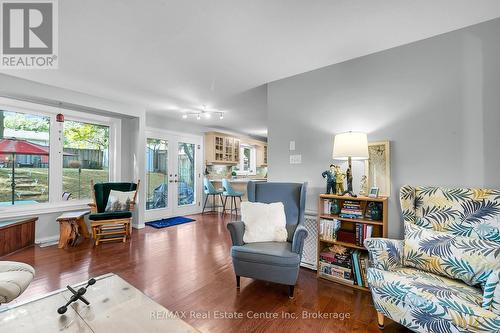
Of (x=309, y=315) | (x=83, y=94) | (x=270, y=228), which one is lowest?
(x=309, y=315)

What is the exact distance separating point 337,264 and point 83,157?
4329 millimetres

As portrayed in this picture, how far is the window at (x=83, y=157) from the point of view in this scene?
368cm

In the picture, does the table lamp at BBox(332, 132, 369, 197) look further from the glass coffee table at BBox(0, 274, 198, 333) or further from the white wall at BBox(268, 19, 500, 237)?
the glass coffee table at BBox(0, 274, 198, 333)

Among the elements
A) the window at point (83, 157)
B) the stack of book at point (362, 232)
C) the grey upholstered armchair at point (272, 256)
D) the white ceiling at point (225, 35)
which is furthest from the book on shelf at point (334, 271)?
the window at point (83, 157)

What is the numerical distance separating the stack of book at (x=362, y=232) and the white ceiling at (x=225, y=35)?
177cm

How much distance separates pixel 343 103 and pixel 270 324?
227cm

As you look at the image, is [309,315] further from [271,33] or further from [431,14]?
[431,14]

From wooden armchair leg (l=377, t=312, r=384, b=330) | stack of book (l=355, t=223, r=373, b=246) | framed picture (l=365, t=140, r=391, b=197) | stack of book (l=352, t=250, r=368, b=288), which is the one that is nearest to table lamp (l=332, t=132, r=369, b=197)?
framed picture (l=365, t=140, r=391, b=197)

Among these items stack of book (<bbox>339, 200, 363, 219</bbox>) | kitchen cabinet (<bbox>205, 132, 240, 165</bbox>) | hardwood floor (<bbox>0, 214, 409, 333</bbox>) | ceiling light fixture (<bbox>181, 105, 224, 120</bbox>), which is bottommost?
hardwood floor (<bbox>0, 214, 409, 333</bbox>)

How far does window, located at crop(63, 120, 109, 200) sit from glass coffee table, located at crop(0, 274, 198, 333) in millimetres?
2954

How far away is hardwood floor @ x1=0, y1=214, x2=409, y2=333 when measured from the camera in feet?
5.47

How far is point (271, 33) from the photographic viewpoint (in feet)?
6.48

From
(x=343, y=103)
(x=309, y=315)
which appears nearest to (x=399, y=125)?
(x=343, y=103)

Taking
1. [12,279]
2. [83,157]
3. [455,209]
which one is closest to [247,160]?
[83,157]
